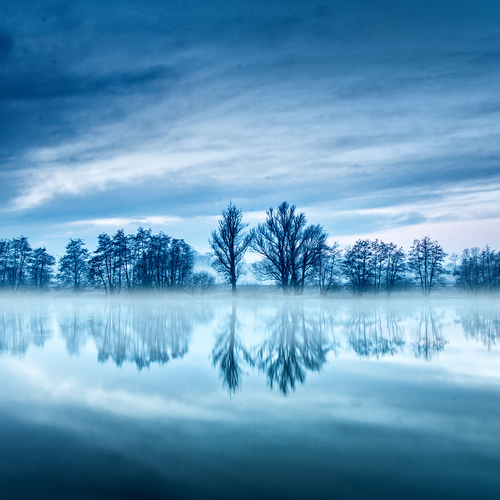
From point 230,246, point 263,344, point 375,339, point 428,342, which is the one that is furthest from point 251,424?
point 230,246

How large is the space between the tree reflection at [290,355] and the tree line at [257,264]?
3108 cm

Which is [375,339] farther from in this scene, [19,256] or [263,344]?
[19,256]

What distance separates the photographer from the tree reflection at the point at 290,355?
7.29m

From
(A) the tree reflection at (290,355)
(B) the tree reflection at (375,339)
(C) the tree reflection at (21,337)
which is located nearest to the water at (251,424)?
(A) the tree reflection at (290,355)

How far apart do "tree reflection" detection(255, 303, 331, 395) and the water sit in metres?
0.06

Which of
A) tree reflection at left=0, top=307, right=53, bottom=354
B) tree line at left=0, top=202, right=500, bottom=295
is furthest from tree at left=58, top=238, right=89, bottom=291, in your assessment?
tree reflection at left=0, top=307, right=53, bottom=354

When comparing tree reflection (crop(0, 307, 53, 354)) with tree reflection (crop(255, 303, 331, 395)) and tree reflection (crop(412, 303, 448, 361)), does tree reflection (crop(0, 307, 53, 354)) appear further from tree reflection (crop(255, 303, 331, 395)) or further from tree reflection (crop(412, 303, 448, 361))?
tree reflection (crop(412, 303, 448, 361))

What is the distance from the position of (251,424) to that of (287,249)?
40.9 m

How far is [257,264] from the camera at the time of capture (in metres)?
46.0

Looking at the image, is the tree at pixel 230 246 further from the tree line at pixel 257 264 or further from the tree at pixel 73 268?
the tree at pixel 73 268

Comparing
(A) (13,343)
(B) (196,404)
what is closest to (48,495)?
(B) (196,404)

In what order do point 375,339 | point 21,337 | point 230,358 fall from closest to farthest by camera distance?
point 230,358 < point 375,339 < point 21,337

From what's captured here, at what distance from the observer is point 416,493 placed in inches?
132

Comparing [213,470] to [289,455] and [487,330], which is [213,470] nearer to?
[289,455]
